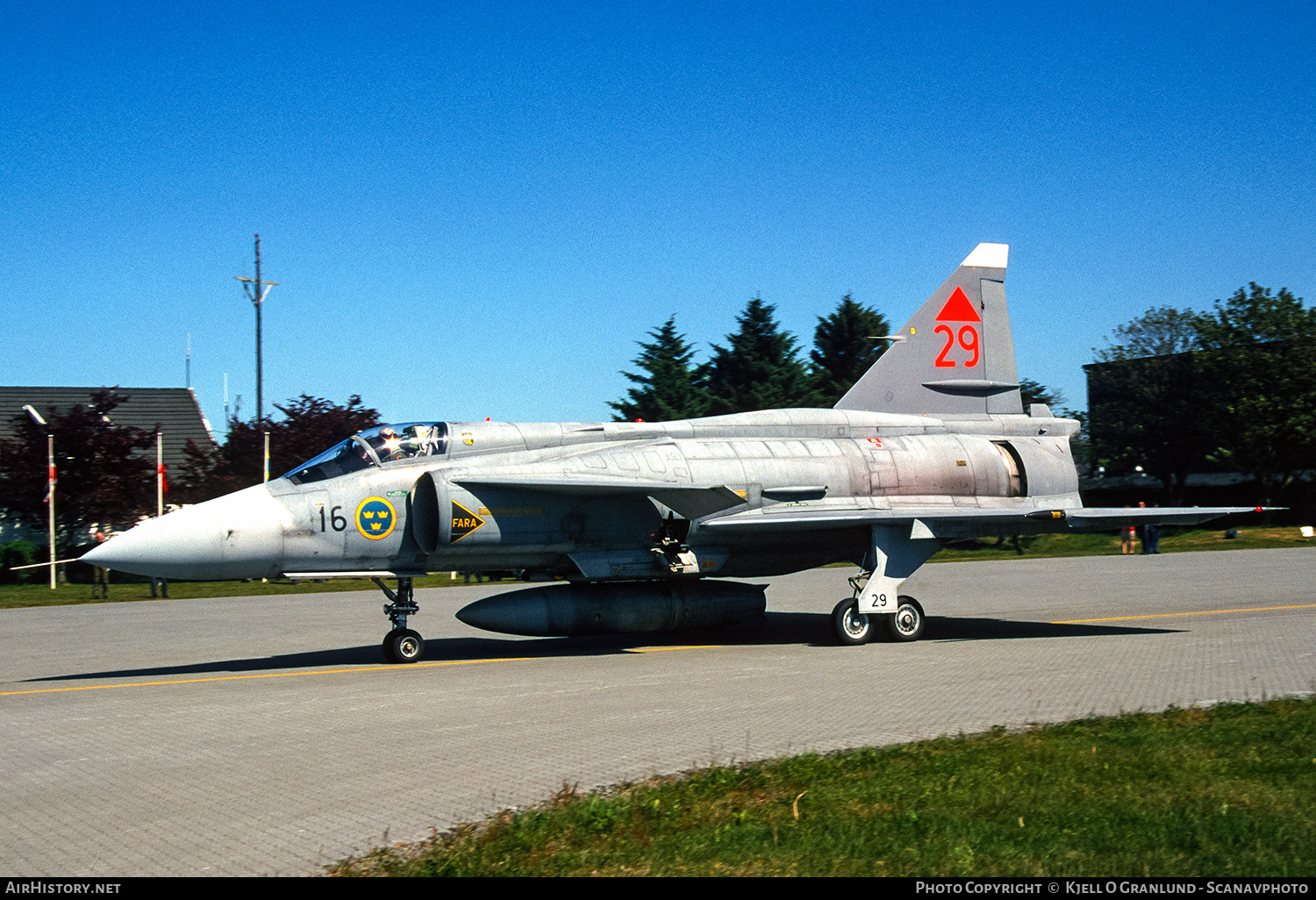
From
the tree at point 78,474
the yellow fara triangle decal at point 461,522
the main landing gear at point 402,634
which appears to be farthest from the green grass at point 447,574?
the yellow fara triangle decal at point 461,522

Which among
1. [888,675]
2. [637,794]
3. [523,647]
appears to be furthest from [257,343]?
[637,794]

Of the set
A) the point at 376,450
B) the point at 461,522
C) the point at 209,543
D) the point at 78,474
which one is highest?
the point at 78,474

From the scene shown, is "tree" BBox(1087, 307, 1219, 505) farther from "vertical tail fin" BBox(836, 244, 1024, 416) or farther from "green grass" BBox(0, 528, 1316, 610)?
"vertical tail fin" BBox(836, 244, 1024, 416)

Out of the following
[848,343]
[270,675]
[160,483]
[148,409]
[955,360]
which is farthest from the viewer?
[848,343]

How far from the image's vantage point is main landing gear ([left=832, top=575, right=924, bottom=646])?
46.6 ft

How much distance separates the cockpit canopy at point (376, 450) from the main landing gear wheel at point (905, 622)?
631 cm

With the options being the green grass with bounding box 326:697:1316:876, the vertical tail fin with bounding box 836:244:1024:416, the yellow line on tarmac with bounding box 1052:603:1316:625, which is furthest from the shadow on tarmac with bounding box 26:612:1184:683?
the green grass with bounding box 326:697:1316:876

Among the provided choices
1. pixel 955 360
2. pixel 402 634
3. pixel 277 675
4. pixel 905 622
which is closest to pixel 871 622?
pixel 905 622

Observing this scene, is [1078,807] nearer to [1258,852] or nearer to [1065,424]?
[1258,852]

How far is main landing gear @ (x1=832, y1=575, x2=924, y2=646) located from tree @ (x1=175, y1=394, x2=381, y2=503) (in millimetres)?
22954

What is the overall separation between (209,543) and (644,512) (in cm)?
530

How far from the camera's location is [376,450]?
13.3m

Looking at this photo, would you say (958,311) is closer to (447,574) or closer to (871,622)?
(871,622)

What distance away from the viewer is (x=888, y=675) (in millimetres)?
11258
